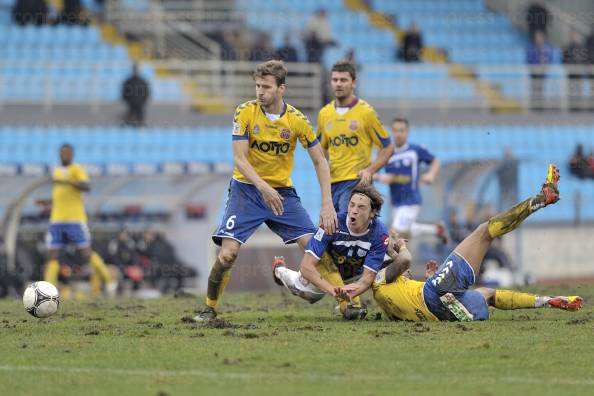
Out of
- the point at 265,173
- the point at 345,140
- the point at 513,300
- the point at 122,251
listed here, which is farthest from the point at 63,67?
the point at 513,300

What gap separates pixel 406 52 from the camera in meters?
31.8

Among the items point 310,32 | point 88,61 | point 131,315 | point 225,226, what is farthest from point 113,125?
point 225,226

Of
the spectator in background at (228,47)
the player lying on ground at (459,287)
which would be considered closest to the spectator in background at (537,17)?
the spectator in background at (228,47)

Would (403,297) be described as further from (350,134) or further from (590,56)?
(590,56)

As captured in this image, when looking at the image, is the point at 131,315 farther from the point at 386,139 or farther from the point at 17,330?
the point at 386,139

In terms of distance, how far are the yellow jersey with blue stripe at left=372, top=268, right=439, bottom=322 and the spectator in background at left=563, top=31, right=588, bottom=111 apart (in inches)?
821

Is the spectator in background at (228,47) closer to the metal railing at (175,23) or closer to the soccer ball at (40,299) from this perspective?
the metal railing at (175,23)

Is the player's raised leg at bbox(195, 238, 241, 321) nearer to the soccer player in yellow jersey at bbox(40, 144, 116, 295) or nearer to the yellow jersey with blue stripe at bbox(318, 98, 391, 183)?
the yellow jersey with blue stripe at bbox(318, 98, 391, 183)

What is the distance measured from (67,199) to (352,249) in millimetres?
8712

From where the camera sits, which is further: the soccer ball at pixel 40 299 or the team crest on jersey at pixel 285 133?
the soccer ball at pixel 40 299

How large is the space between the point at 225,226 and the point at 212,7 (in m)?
22.9

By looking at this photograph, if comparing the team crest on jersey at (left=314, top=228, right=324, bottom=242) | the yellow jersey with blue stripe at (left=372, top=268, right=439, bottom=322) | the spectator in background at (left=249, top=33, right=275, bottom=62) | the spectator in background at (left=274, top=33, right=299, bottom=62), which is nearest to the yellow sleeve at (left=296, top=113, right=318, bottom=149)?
the team crest on jersey at (left=314, top=228, right=324, bottom=242)

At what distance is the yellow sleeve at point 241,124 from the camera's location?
36.1 feet

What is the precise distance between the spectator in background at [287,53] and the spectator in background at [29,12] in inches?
274
